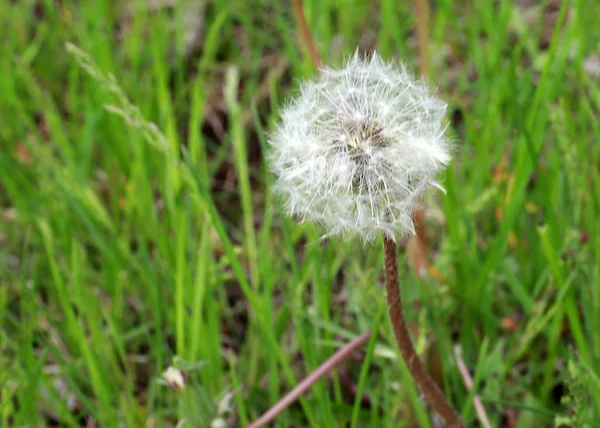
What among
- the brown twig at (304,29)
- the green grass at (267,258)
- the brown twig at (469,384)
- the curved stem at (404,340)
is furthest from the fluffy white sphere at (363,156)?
the brown twig at (304,29)

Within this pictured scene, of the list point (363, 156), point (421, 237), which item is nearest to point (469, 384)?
point (421, 237)

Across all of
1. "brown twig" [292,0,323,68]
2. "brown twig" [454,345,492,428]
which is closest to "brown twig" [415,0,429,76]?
"brown twig" [292,0,323,68]

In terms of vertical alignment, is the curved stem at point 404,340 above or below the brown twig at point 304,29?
below

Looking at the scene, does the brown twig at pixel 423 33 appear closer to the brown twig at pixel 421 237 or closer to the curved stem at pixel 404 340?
the brown twig at pixel 421 237

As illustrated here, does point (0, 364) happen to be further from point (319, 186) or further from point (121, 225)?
point (319, 186)

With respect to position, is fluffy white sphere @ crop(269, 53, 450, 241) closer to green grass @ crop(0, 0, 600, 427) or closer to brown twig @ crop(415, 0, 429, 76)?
green grass @ crop(0, 0, 600, 427)

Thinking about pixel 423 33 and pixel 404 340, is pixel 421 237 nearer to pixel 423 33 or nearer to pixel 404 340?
pixel 423 33
